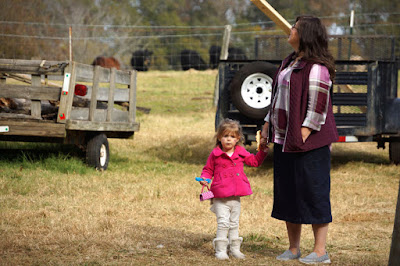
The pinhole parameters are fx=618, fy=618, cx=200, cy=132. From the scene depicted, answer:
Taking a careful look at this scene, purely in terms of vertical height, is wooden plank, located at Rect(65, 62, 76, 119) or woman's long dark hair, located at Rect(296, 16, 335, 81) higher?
woman's long dark hair, located at Rect(296, 16, 335, 81)

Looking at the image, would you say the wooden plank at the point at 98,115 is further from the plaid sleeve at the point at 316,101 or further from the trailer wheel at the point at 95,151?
the plaid sleeve at the point at 316,101

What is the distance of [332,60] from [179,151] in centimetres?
704

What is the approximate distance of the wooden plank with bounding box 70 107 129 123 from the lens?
8117 mm

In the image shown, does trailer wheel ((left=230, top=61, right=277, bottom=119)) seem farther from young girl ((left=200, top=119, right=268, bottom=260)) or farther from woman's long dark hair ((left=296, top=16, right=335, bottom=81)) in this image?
woman's long dark hair ((left=296, top=16, right=335, bottom=81))

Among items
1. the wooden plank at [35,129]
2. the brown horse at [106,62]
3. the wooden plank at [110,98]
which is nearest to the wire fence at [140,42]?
the brown horse at [106,62]

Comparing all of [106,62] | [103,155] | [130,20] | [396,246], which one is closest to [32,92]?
[103,155]

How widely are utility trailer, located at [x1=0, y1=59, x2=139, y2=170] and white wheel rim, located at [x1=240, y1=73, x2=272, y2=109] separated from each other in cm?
189

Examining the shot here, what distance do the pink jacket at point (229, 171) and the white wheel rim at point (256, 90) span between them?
13.2ft

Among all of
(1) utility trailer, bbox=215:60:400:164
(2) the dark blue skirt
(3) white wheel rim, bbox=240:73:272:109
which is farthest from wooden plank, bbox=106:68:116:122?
(2) the dark blue skirt

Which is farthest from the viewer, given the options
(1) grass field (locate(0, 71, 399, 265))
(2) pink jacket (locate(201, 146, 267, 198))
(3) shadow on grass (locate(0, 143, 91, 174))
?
(3) shadow on grass (locate(0, 143, 91, 174))

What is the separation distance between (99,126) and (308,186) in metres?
4.82

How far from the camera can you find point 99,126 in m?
8.50

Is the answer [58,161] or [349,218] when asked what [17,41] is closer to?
[58,161]

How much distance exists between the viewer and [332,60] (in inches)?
167
